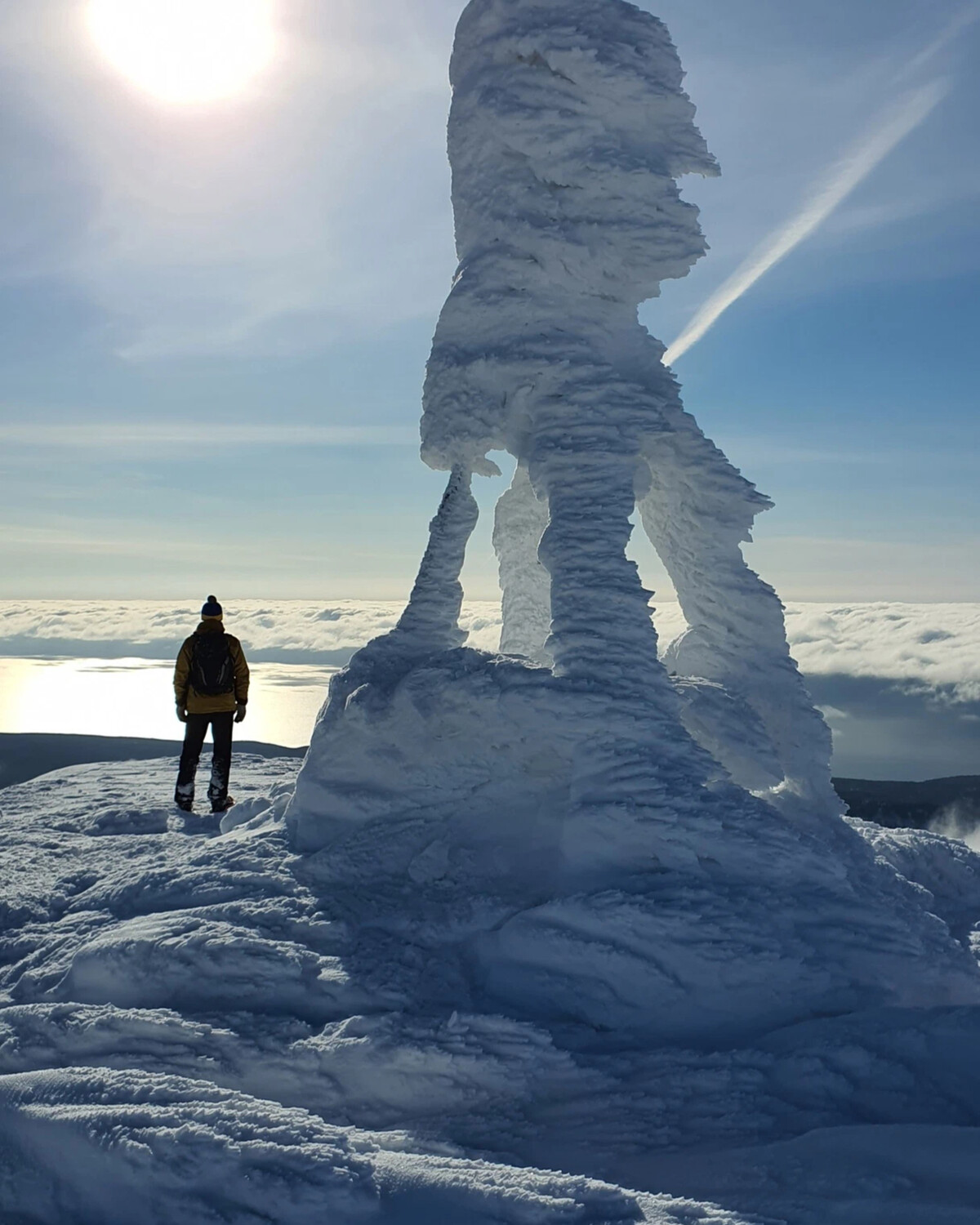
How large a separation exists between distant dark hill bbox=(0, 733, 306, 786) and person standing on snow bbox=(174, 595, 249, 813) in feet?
23.3

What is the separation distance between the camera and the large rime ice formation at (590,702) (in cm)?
705

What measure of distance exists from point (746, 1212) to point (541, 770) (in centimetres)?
448

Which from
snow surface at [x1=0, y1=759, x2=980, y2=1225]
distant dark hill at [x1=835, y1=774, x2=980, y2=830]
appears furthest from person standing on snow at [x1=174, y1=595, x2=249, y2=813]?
distant dark hill at [x1=835, y1=774, x2=980, y2=830]

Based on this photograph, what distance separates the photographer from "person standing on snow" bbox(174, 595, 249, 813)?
10672 mm

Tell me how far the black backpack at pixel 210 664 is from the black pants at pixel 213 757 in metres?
0.40

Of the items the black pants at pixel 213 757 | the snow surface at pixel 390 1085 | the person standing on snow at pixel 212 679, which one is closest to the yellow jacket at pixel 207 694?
the person standing on snow at pixel 212 679

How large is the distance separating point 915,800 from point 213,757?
13656mm

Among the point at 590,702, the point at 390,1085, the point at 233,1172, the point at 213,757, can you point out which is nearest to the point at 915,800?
the point at 590,702

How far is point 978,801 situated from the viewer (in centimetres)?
1830

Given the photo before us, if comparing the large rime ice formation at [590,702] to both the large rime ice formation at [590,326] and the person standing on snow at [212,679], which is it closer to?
the large rime ice formation at [590,326]

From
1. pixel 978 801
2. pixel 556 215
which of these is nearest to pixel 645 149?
pixel 556 215

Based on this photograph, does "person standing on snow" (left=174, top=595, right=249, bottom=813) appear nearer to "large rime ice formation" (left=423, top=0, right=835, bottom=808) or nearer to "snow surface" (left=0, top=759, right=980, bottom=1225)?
"snow surface" (left=0, top=759, right=980, bottom=1225)

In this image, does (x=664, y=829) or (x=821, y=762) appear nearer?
(x=664, y=829)

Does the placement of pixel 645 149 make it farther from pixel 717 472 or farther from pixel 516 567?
pixel 516 567
